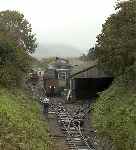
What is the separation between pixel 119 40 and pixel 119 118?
12.7 m

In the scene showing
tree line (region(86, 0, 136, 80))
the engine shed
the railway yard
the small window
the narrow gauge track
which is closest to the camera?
the narrow gauge track

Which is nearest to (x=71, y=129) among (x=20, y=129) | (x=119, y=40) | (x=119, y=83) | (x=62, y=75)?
(x=119, y=83)

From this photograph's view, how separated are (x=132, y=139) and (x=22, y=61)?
→ 21888 mm

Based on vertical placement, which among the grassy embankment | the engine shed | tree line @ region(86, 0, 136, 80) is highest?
tree line @ region(86, 0, 136, 80)

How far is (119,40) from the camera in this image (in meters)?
40.0

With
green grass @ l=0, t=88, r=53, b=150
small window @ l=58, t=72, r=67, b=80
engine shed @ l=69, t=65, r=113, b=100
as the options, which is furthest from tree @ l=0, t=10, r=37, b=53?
green grass @ l=0, t=88, r=53, b=150

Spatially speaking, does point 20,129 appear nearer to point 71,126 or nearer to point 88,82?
point 71,126

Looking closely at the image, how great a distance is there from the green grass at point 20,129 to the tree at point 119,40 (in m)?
10.3

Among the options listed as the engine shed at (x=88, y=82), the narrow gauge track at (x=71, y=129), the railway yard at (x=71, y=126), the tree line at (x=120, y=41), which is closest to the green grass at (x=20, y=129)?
the railway yard at (x=71, y=126)

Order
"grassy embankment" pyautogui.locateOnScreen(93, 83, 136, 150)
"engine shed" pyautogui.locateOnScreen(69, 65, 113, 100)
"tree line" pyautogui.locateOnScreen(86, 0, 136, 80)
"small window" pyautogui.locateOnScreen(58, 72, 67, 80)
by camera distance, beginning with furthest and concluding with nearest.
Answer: "small window" pyautogui.locateOnScreen(58, 72, 67, 80) < "engine shed" pyautogui.locateOnScreen(69, 65, 113, 100) < "tree line" pyautogui.locateOnScreen(86, 0, 136, 80) < "grassy embankment" pyautogui.locateOnScreen(93, 83, 136, 150)

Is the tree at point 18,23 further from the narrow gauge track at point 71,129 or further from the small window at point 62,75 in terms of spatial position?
the narrow gauge track at point 71,129

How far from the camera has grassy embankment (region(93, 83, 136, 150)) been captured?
82.5ft

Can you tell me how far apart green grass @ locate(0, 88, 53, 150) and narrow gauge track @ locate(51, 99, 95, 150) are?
6.35 feet

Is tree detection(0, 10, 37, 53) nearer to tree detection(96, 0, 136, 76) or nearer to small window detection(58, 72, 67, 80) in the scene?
small window detection(58, 72, 67, 80)
